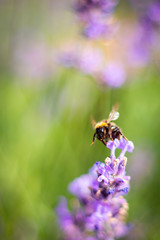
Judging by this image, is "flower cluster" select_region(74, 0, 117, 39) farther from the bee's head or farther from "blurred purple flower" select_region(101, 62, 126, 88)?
the bee's head

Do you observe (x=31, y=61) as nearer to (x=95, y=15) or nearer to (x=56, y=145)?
(x=56, y=145)

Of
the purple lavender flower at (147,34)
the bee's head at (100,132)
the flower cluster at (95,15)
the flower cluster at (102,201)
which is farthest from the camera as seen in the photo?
the purple lavender flower at (147,34)

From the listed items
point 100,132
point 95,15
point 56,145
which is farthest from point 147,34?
point 100,132

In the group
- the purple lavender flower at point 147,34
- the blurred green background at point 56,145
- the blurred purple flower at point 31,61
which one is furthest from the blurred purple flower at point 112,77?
the blurred purple flower at point 31,61

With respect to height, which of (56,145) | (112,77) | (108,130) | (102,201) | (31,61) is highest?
(31,61)

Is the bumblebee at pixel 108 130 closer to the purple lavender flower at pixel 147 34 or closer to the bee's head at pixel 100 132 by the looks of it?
the bee's head at pixel 100 132

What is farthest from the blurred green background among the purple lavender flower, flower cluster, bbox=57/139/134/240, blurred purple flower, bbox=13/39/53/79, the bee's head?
the bee's head

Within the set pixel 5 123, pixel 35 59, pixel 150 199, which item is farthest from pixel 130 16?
pixel 150 199
